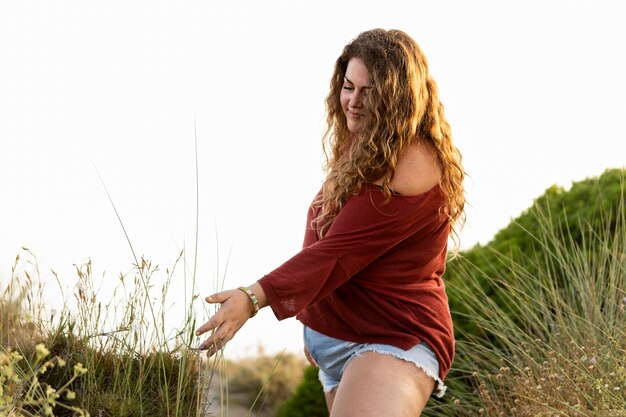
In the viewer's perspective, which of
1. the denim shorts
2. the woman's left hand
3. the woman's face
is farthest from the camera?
the woman's face

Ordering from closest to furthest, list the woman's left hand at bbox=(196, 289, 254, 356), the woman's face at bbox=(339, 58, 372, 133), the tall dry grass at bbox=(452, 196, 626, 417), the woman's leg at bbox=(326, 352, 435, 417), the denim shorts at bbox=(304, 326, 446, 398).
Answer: the woman's left hand at bbox=(196, 289, 254, 356), the woman's leg at bbox=(326, 352, 435, 417), the denim shorts at bbox=(304, 326, 446, 398), the woman's face at bbox=(339, 58, 372, 133), the tall dry grass at bbox=(452, 196, 626, 417)

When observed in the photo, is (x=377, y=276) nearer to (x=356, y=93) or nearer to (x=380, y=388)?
(x=380, y=388)

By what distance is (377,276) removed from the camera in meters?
3.41

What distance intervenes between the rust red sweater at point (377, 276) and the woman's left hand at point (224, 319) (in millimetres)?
125

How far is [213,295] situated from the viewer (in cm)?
304

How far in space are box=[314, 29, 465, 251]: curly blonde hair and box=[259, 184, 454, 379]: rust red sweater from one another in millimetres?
81

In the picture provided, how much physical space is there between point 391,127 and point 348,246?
0.49m

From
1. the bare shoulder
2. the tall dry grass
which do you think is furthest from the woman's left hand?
the tall dry grass

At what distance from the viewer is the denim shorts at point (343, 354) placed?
10.9 ft

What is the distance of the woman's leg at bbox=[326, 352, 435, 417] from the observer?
124 inches

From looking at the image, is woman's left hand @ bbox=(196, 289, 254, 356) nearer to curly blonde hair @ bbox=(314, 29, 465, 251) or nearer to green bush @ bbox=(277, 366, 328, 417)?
curly blonde hair @ bbox=(314, 29, 465, 251)

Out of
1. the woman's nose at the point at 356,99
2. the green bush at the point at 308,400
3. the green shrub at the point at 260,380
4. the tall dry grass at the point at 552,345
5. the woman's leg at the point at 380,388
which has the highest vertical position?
the woman's nose at the point at 356,99

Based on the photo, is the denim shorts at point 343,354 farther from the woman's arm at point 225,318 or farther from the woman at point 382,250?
the woman's arm at point 225,318

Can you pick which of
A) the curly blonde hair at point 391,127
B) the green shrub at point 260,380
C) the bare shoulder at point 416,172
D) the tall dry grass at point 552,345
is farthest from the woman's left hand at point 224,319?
the green shrub at point 260,380
